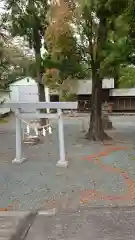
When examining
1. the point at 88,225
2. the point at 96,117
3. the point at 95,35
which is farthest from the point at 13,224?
the point at 95,35

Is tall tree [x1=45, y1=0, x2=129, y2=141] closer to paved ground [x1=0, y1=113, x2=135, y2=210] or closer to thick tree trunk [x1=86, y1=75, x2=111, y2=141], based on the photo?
thick tree trunk [x1=86, y1=75, x2=111, y2=141]

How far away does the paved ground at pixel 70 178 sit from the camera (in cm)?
588

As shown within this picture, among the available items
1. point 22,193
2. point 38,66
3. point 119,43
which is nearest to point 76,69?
point 38,66

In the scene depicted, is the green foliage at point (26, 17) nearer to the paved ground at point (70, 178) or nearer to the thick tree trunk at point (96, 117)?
the thick tree trunk at point (96, 117)

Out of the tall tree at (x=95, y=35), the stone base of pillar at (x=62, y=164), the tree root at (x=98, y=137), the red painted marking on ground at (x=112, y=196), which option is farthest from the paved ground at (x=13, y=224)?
the tree root at (x=98, y=137)

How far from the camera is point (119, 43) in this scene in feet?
33.0

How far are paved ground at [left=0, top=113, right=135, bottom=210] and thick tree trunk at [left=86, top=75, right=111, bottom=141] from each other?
127 cm

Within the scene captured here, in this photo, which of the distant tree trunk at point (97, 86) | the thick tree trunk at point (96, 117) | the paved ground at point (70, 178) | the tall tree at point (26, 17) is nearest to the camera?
the paved ground at point (70, 178)

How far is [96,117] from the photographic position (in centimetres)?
1386

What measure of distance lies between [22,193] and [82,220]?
6.27 feet

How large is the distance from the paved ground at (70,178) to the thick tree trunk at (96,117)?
4.16 ft

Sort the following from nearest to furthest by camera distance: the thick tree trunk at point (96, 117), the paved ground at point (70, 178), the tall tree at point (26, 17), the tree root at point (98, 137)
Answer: the paved ground at point (70, 178), the tree root at point (98, 137), the thick tree trunk at point (96, 117), the tall tree at point (26, 17)

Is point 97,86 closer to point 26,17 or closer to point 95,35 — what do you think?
point 95,35

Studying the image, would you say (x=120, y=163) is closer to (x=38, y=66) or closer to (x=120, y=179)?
(x=120, y=179)
